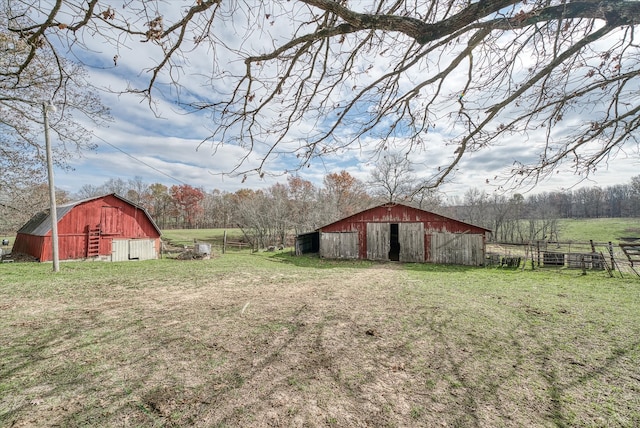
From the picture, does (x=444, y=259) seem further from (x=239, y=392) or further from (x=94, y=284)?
(x=94, y=284)

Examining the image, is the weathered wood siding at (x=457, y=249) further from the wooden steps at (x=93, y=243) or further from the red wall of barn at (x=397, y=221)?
the wooden steps at (x=93, y=243)

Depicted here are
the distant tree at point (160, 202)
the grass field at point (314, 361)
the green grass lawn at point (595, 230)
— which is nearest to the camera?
the grass field at point (314, 361)

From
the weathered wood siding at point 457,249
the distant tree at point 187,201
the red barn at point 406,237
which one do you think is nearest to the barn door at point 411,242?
the red barn at point 406,237

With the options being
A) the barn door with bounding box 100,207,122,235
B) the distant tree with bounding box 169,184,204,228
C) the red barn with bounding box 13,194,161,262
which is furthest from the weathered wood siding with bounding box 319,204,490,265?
the distant tree with bounding box 169,184,204,228

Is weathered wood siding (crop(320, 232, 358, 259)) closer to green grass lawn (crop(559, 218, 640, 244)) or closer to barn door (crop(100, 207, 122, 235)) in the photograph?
barn door (crop(100, 207, 122, 235))

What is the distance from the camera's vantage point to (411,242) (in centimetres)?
1670

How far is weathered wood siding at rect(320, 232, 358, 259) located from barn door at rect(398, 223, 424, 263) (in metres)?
3.06

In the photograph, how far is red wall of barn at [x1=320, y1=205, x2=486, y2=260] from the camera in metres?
15.9

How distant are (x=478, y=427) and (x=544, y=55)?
4.14 meters

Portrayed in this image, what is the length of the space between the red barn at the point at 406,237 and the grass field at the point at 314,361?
8615mm

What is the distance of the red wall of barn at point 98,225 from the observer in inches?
555

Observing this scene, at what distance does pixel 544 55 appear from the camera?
3.12 metres

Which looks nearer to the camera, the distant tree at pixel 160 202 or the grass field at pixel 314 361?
the grass field at pixel 314 361

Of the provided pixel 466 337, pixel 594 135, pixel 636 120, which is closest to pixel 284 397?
pixel 466 337
